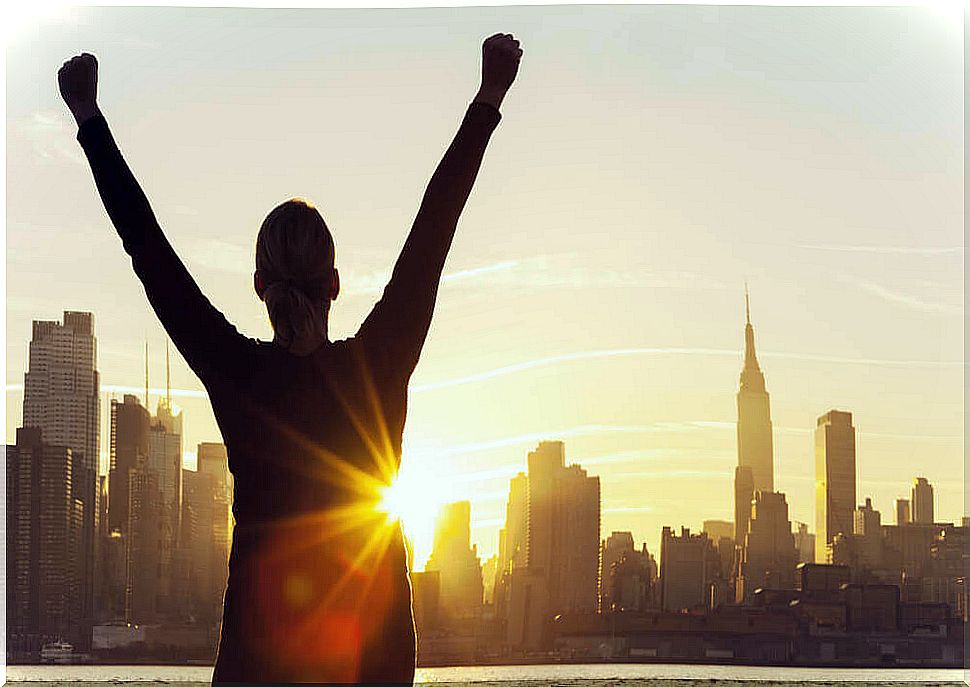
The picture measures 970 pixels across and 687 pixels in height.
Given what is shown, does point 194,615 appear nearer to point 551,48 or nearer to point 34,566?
point 34,566

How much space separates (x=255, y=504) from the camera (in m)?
0.91

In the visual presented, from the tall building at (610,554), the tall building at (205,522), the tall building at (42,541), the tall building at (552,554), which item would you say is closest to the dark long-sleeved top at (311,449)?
the tall building at (42,541)

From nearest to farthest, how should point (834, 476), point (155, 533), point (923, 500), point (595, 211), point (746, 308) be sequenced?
1. point (923, 500)
2. point (595, 211)
3. point (746, 308)
4. point (834, 476)
5. point (155, 533)

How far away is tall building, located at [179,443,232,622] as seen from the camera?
21922 millimetres

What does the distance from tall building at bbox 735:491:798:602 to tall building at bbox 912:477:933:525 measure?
6.47m

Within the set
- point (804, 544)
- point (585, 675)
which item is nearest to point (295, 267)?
point (585, 675)

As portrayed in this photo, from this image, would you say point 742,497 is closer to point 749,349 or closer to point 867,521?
point 867,521

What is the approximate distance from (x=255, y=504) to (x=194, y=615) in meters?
21.3

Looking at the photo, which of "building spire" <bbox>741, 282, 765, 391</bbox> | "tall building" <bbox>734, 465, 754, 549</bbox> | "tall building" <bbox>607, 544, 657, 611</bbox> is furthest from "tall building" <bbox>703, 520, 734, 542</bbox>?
"building spire" <bbox>741, 282, 765, 391</bbox>

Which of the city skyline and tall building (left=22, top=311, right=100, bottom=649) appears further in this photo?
tall building (left=22, top=311, right=100, bottom=649)

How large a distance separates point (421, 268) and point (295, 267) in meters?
0.09

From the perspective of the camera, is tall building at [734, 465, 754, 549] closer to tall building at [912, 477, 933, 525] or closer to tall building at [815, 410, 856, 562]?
tall building at [815, 410, 856, 562]

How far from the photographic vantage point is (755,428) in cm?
2172

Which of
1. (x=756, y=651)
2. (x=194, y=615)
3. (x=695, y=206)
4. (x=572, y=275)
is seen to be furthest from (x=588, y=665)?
(x=695, y=206)
